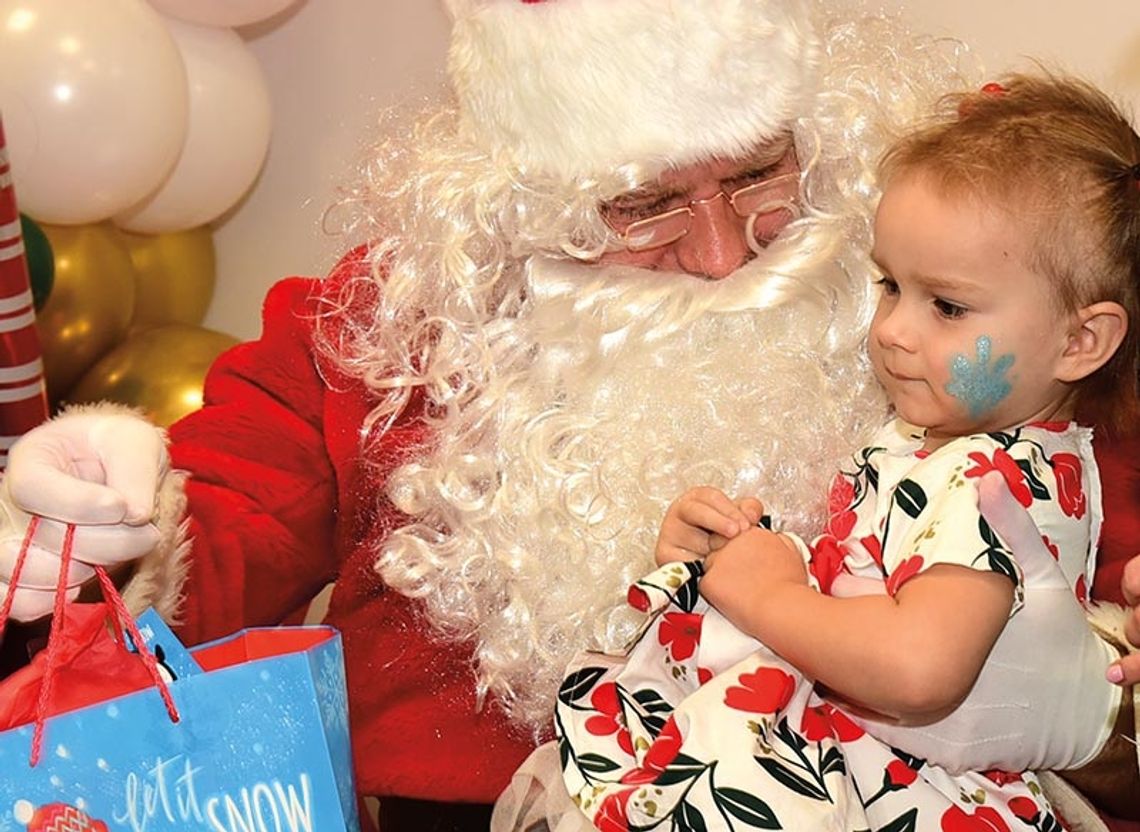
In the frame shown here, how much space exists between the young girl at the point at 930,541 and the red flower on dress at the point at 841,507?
1cm

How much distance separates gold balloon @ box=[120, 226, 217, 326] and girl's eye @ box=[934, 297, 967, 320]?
1972 millimetres

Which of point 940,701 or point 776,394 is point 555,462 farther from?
point 940,701

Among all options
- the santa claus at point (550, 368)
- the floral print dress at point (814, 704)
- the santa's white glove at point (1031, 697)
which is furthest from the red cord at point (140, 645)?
the santa's white glove at point (1031, 697)

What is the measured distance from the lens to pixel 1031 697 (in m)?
1.23

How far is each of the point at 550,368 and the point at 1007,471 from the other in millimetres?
606

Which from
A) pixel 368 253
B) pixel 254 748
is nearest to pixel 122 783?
pixel 254 748

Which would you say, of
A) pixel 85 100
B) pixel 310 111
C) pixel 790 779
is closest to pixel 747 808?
pixel 790 779

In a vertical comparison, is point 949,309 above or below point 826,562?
above

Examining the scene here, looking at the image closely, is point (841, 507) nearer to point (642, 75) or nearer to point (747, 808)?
point (747, 808)

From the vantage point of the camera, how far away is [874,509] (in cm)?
132

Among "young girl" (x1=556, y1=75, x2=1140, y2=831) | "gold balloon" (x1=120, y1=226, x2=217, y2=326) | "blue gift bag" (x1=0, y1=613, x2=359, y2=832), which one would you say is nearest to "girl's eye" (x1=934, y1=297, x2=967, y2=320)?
"young girl" (x1=556, y1=75, x2=1140, y2=831)

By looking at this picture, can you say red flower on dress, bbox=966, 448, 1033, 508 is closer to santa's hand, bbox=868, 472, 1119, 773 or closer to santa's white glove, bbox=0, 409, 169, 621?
santa's hand, bbox=868, 472, 1119, 773

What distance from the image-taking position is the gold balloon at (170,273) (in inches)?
115

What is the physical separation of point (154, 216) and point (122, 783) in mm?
1773
